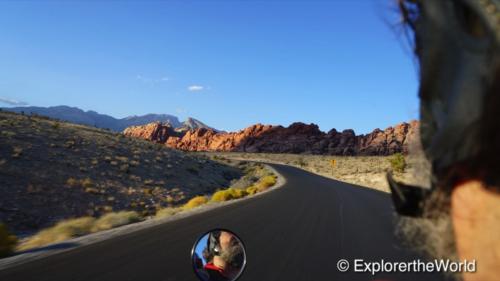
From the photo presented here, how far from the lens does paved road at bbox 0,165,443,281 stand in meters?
6.62

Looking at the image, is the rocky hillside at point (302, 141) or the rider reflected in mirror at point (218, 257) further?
the rocky hillside at point (302, 141)

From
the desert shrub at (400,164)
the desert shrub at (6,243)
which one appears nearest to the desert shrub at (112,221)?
the desert shrub at (6,243)

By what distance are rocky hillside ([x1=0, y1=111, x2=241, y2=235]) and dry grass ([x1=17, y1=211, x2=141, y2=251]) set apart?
778cm

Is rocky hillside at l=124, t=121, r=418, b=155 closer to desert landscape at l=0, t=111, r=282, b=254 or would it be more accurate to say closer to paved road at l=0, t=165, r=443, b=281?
desert landscape at l=0, t=111, r=282, b=254

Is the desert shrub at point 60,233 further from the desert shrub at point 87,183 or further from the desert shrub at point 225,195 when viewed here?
the desert shrub at point 87,183

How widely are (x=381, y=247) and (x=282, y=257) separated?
2333 millimetres

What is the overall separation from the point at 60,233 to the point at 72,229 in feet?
1.97

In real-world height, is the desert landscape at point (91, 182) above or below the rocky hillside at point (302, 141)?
below

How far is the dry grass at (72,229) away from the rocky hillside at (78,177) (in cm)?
778

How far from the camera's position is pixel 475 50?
1355 mm

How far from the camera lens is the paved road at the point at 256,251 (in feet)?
21.7

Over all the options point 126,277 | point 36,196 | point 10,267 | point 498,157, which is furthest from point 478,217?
point 36,196

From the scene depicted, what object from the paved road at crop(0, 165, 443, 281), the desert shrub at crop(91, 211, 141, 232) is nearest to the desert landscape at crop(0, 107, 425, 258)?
the desert shrub at crop(91, 211, 141, 232)

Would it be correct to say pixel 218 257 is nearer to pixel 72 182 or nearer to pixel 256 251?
pixel 256 251
